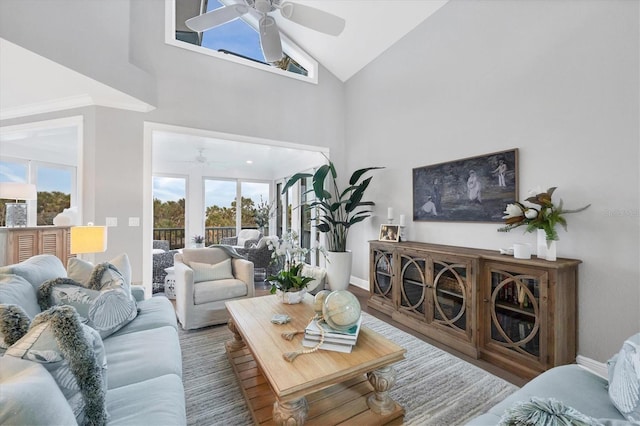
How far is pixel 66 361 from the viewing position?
97 cm

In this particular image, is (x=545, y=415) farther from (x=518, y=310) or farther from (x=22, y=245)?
(x=22, y=245)

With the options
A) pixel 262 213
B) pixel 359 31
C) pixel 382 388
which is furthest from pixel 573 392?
pixel 262 213

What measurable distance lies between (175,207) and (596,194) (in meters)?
7.59

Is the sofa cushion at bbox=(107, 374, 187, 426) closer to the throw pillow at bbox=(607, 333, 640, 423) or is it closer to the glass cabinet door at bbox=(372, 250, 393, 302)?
the throw pillow at bbox=(607, 333, 640, 423)

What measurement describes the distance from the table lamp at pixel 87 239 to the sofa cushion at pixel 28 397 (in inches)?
75.6

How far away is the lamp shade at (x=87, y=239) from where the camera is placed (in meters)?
2.38

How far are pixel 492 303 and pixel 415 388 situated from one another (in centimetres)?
100

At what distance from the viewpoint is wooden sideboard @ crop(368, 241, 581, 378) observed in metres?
2.01

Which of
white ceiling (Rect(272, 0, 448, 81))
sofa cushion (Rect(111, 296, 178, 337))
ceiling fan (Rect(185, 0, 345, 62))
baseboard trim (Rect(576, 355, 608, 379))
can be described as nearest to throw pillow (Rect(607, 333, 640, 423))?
baseboard trim (Rect(576, 355, 608, 379))

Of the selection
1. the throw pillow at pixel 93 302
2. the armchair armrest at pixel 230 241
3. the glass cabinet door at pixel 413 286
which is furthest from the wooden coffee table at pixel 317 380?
the armchair armrest at pixel 230 241

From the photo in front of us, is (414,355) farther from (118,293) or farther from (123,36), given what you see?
(123,36)

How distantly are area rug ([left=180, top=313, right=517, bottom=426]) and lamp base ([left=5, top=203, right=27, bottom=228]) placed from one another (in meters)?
2.77

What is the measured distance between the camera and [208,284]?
3143 mm

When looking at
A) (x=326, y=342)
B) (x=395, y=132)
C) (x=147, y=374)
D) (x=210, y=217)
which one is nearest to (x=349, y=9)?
(x=395, y=132)
